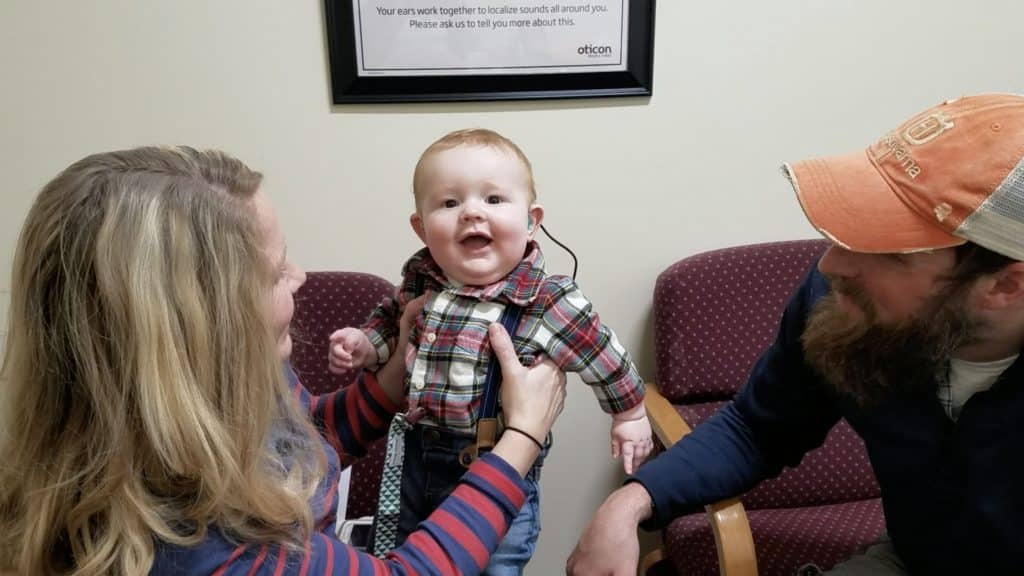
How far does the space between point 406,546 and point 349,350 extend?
44 centimetres

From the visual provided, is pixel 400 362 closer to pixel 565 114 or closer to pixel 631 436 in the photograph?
pixel 631 436

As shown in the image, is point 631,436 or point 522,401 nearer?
point 522,401

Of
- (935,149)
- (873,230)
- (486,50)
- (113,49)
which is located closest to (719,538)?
(873,230)

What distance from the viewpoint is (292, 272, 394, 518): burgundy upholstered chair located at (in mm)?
1682

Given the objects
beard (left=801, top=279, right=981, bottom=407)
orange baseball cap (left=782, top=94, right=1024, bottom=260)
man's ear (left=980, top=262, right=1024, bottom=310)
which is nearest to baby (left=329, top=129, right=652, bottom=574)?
beard (left=801, top=279, right=981, bottom=407)

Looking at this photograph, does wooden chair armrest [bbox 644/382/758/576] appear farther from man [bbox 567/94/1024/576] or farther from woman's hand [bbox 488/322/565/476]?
woman's hand [bbox 488/322/565/476]

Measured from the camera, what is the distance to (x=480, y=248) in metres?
1.19

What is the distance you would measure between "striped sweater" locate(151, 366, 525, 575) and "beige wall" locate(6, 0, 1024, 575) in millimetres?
724

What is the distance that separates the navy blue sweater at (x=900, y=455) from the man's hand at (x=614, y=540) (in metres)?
0.05

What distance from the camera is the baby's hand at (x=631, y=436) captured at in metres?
1.28

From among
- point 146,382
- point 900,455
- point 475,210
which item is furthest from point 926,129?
point 146,382

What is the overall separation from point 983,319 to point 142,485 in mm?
1165

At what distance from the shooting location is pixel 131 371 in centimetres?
74

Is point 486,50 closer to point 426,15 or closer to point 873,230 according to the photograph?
point 426,15
